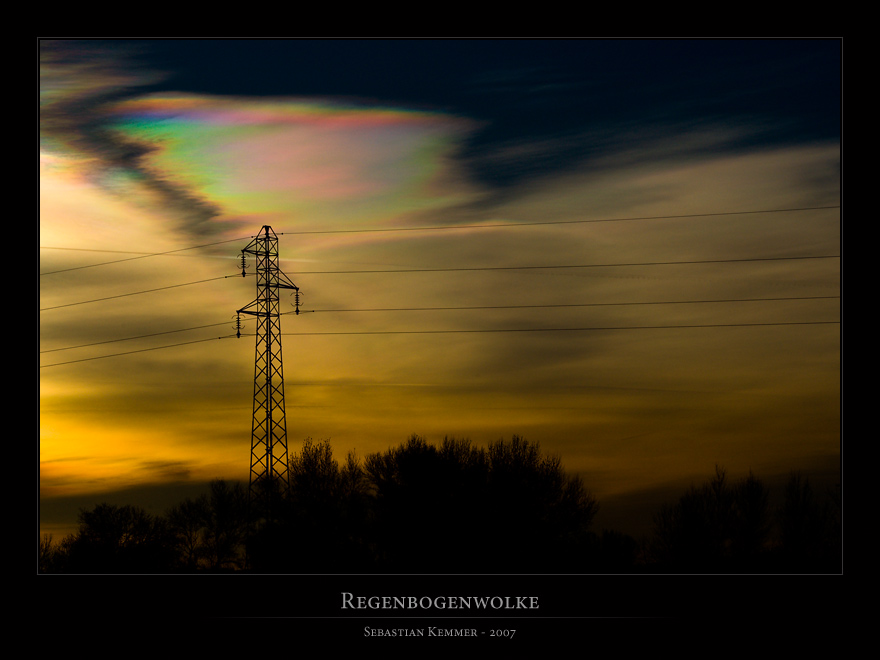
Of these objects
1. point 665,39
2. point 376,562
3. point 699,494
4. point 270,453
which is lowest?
point 376,562

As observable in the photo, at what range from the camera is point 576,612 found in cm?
1021

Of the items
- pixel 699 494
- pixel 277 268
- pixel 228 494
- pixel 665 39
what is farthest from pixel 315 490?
pixel 665 39

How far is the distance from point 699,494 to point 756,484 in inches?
94.7

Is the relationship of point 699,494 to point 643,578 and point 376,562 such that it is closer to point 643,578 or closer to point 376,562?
point 376,562

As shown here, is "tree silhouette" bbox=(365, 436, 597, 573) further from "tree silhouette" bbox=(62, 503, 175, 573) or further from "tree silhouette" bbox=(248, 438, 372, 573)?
"tree silhouette" bbox=(62, 503, 175, 573)

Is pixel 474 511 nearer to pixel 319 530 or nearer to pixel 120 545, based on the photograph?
pixel 319 530

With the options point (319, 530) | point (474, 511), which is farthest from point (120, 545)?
point (474, 511)

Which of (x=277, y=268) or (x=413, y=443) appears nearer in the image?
(x=277, y=268)

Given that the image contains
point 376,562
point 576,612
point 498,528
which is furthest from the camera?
point 498,528

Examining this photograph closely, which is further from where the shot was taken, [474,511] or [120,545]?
[474,511]

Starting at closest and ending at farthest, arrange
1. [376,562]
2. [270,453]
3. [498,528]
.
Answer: [270,453], [376,562], [498,528]

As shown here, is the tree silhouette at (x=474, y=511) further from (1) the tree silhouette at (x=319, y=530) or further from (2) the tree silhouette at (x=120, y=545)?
(2) the tree silhouette at (x=120, y=545)
